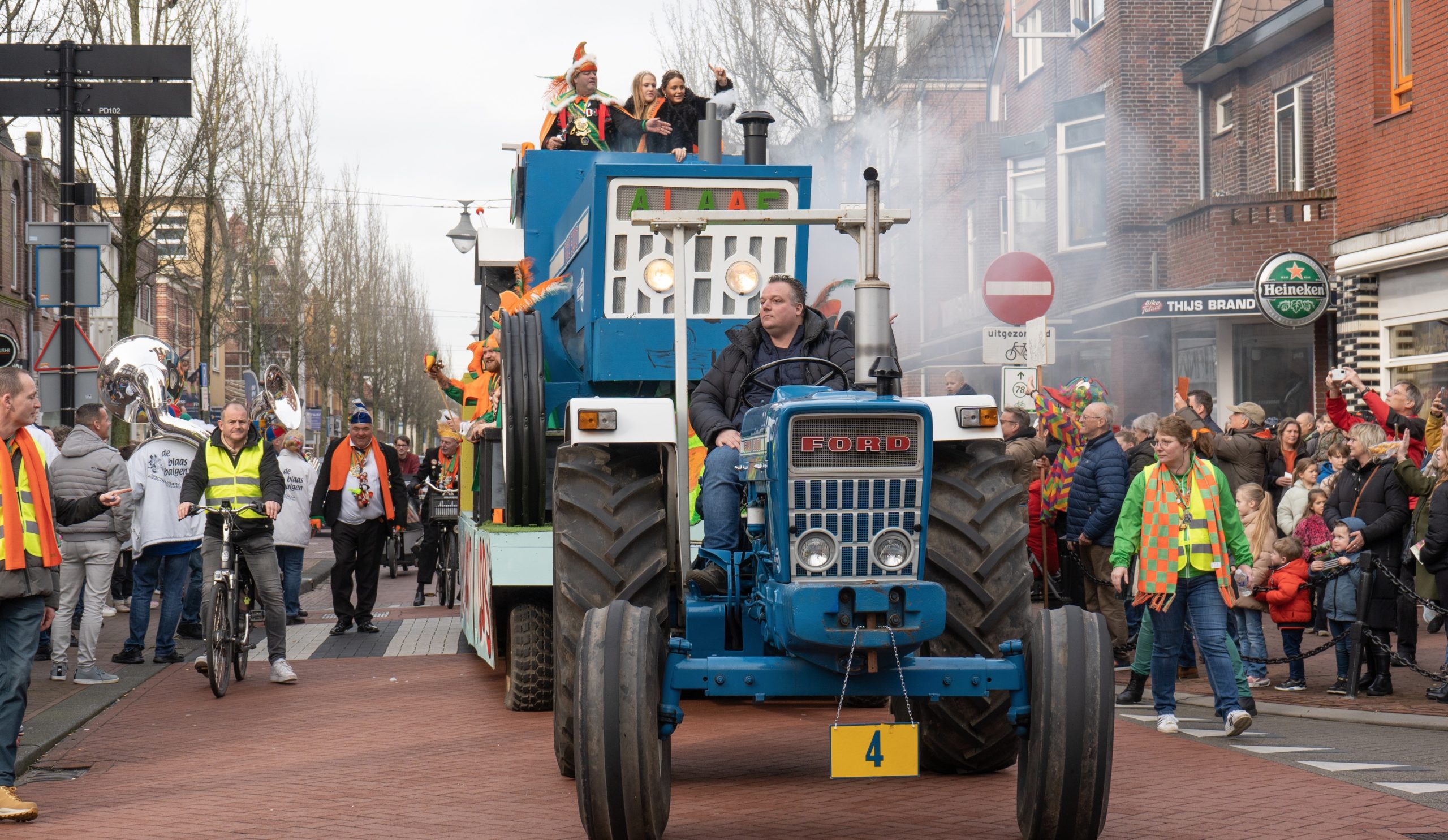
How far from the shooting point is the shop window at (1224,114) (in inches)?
985

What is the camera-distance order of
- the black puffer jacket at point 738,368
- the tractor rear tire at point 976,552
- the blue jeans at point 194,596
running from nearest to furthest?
1. the tractor rear tire at point 976,552
2. the black puffer jacket at point 738,368
3. the blue jeans at point 194,596

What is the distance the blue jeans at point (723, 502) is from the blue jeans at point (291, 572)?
7.63m

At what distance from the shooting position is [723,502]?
661cm

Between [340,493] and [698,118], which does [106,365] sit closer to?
[340,493]

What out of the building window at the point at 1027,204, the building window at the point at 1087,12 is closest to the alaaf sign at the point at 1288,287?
the building window at the point at 1087,12

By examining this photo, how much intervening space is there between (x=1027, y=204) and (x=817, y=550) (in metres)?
25.8

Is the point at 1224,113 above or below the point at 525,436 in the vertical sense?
above

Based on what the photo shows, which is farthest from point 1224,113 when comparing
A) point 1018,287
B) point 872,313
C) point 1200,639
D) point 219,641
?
point 872,313

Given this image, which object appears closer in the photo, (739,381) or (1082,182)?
(739,381)

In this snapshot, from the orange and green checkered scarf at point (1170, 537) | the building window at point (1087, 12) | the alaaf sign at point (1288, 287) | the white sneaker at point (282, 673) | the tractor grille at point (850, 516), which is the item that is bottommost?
the white sneaker at point (282, 673)

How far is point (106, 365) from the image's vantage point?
1727 cm

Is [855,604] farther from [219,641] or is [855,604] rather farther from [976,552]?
[219,641]

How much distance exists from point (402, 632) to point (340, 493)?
1587 mm

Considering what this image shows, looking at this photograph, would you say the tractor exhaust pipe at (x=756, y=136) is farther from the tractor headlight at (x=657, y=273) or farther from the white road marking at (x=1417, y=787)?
the white road marking at (x=1417, y=787)
